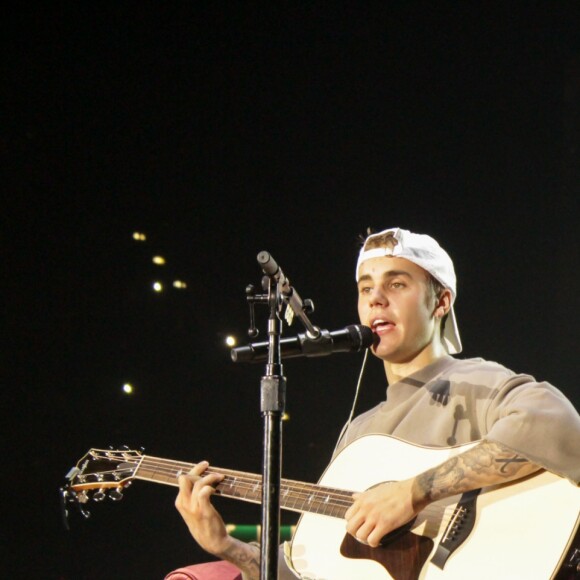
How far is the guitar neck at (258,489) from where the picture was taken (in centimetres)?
221

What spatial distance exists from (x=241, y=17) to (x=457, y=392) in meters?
3.28

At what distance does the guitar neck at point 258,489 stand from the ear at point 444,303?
2.93 feet

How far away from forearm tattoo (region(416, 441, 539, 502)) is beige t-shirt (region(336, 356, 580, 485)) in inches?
1.4

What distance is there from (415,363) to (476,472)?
82 cm

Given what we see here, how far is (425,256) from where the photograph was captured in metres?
2.77

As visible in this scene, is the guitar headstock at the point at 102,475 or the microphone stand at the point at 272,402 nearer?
the microphone stand at the point at 272,402

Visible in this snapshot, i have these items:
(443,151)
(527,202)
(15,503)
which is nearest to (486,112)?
(443,151)

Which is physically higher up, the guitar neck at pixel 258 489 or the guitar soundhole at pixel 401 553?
the guitar neck at pixel 258 489

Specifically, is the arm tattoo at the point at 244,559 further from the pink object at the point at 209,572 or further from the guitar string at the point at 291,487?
the guitar string at the point at 291,487

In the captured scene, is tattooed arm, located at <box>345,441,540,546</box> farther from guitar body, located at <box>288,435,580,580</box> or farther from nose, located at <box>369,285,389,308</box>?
nose, located at <box>369,285,389,308</box>

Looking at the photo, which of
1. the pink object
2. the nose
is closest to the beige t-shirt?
the nose

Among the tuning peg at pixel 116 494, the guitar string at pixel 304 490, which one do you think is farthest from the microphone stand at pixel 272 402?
the tuning peg at pixel 116 494

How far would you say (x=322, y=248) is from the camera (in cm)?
484

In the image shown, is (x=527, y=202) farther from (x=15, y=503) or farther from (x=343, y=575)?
(x=15, y=503)
